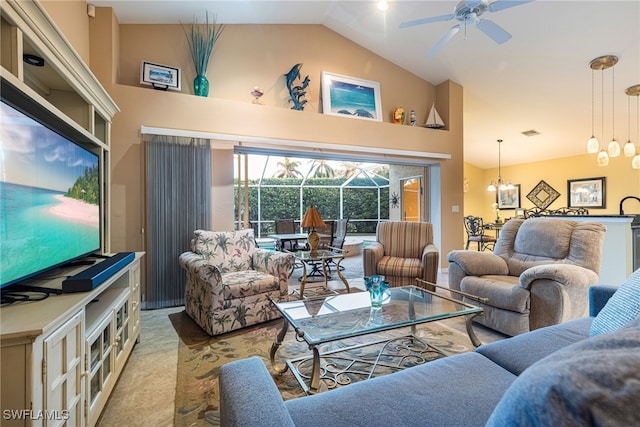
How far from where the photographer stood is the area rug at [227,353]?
5.28ft

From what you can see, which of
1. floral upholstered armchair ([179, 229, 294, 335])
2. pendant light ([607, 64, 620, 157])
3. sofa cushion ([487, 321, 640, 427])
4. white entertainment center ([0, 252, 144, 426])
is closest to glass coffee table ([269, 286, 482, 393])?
floral upholstered armchair ([179, 229, 294, 335])

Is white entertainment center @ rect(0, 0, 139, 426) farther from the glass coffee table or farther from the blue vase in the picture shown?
the blue vase

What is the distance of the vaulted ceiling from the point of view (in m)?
3.35

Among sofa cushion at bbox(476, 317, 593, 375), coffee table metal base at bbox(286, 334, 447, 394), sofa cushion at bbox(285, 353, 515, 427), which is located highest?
sofa cushion at bbox(476, 317, 593, 375)

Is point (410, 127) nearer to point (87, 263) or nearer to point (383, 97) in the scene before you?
point (383, 97)

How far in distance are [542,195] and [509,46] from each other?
521 centimetres

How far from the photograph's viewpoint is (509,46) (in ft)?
12.8

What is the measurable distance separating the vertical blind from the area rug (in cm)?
49

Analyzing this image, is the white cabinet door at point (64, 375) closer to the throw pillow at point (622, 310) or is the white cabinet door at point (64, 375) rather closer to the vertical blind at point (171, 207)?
the throw pillow at point (622, 310)

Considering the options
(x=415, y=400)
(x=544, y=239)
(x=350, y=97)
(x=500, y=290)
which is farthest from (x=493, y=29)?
(x=415, y=400)

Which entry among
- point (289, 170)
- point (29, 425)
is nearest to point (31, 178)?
point (29, 425)

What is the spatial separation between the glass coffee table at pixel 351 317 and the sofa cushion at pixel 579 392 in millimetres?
1248

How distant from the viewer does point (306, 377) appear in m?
1.83

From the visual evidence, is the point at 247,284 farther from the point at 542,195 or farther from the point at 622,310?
the point at 542,195
